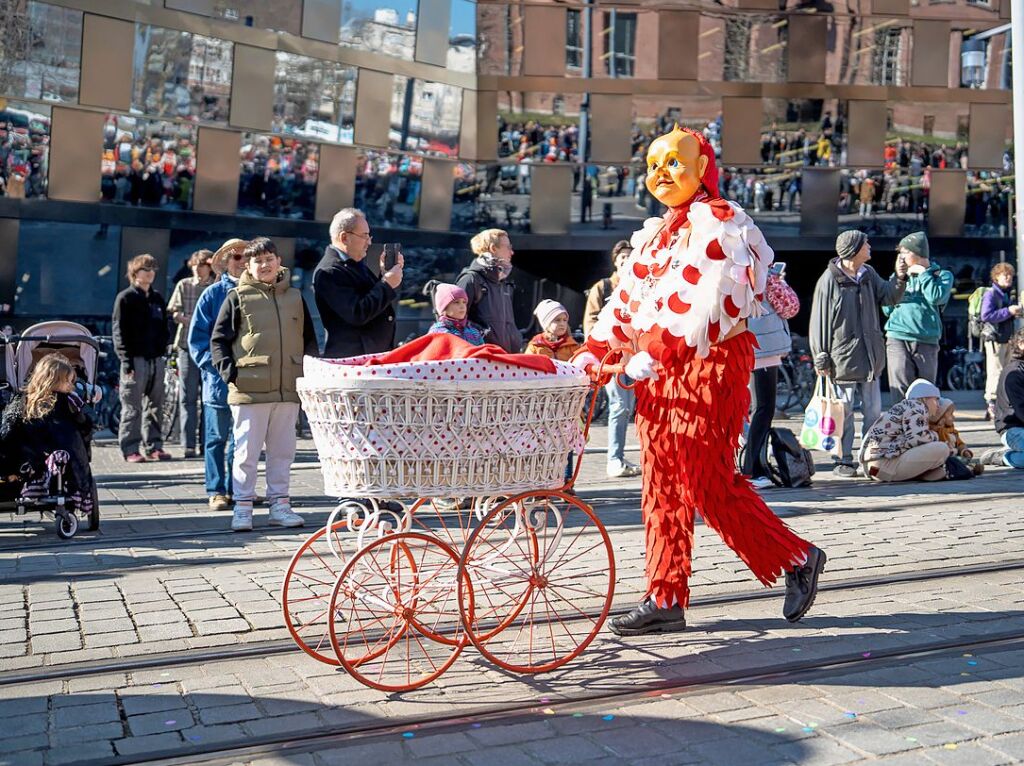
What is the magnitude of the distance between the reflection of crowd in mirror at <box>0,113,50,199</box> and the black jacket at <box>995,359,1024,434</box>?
11.8 m

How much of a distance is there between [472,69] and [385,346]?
45.5 ft

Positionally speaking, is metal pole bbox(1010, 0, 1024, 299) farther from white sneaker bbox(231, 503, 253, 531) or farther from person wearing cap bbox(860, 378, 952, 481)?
white sneaker bbox(231, 503, 253, 531)

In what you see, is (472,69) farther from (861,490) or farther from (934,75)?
(861,490)

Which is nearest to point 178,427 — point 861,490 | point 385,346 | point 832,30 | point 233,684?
point 385,346

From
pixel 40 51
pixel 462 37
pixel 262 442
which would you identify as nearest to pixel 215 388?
pixel 262 442

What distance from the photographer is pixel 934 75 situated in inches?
905

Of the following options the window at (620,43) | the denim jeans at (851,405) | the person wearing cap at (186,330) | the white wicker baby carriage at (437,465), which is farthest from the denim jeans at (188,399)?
the window at (620,43)

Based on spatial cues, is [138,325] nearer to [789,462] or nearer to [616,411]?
[616,411]

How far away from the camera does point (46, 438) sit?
835 cm

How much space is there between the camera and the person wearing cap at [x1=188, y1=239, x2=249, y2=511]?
884 centimetres

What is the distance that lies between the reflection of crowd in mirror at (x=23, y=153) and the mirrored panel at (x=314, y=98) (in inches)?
142

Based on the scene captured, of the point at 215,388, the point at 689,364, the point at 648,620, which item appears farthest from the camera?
the point at 215,388

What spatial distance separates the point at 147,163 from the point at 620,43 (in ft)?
27.4

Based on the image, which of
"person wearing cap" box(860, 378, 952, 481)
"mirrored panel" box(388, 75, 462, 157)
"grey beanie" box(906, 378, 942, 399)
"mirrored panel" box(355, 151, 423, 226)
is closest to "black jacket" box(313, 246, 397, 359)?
"person wearing cap" box(860, 378, 952, 481)
